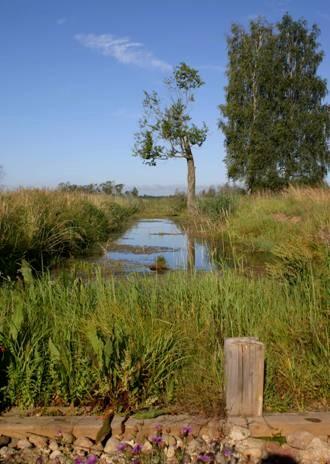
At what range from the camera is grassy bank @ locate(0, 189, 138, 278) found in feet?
26.1

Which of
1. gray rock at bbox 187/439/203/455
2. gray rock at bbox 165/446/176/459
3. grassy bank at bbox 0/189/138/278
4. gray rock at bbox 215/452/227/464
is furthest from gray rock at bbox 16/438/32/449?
grassy bank at bbox 0/189/138/278

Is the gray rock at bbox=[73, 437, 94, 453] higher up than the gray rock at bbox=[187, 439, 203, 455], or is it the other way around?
the gray rock at bbox=[187, 439, 203, 455]

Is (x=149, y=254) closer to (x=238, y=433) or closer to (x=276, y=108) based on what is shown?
(x=238, y=433)

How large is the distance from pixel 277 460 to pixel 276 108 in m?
28.1

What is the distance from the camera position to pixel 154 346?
9.90 feet

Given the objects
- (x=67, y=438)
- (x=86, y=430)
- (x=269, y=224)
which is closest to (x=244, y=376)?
(x=86, y=430)

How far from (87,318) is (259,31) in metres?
28.6

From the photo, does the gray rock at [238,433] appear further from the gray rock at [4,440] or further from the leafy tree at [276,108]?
the leafy tree at [276,108]

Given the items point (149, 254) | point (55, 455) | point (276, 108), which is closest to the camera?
point (55, 455)

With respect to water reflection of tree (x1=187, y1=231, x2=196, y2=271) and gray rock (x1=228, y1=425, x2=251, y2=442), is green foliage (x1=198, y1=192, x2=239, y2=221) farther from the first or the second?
gray rock (x1=228, y1=425, x2=251, y2=442)

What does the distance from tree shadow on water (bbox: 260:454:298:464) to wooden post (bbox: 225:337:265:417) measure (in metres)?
0.27

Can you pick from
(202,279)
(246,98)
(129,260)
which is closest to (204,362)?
(202,279)

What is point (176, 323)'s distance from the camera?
3.51 metres

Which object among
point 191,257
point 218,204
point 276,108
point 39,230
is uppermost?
point 276,108
